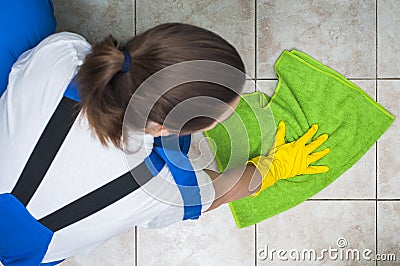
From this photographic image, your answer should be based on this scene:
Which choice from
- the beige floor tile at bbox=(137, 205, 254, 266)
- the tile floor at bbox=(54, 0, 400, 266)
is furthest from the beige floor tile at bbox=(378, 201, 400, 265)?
the beige floor tile at bbox=(137, 205, 254, 266)

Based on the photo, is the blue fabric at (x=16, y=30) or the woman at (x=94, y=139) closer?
the woman at (x=94, y=139)

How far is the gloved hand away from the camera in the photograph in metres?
1.20

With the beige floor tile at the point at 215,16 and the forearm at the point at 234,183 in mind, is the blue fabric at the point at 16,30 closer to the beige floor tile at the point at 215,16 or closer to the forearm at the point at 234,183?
the beige floor tile at the point at 215,16

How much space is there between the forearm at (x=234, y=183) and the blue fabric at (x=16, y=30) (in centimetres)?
Result: 43

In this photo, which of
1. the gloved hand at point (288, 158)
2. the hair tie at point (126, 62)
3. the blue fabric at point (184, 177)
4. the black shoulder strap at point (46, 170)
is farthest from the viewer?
the gloved hand at point (288, 158)

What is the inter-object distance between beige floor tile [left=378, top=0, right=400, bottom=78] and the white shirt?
670 mm

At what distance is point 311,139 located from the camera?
1.26 m

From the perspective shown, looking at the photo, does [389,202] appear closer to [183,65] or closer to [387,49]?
[387,49]

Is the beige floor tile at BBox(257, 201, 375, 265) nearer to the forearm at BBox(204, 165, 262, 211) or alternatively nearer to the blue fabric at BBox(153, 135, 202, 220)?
the forearm at BBox(204, 165, 262, 211)

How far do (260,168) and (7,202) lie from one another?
0.56 metres

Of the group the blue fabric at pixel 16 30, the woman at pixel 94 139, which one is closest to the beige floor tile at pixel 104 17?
the blue fabric at pixel 16 30

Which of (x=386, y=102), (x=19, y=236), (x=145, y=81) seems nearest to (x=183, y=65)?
(x=145, y=81)

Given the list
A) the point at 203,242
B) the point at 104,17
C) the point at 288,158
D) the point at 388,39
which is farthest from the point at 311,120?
the point at 104,17

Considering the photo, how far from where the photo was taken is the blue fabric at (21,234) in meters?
0.85
